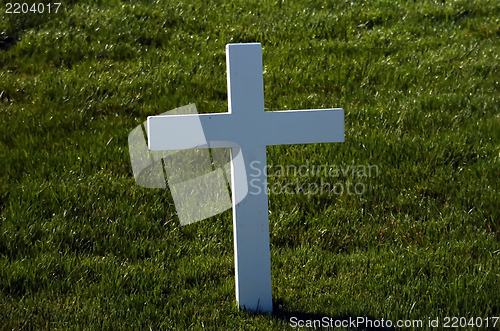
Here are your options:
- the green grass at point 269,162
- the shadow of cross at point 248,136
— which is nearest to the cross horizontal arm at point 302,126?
the shadow of cross at point 248,136

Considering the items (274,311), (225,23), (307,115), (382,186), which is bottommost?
(274,311)

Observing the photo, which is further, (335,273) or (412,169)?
(412,169)

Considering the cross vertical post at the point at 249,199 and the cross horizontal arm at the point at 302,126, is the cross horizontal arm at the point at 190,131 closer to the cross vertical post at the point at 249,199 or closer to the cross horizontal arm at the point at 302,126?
the cross vertical post at the point at 249,199

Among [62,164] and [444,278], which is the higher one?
[62,164]

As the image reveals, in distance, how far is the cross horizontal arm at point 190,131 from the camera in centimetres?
336

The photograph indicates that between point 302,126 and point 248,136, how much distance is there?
0.29 m

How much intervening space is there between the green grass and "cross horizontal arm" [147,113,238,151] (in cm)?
84

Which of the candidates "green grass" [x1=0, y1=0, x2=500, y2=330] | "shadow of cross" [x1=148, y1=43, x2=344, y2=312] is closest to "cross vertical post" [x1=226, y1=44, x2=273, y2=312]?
"shadow of cross" [x1=148, y1=43, x2=344, y2=312]

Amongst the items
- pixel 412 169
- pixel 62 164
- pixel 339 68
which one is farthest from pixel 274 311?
pixel 339 68

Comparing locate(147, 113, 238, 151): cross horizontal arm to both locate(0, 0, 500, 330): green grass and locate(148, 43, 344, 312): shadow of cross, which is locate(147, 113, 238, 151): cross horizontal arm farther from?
locate(0, 0, 500, 330): green grass

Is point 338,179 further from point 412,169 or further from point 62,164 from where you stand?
point 62,164

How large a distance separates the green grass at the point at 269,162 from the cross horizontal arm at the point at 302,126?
2.76ft

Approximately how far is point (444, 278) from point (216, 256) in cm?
133

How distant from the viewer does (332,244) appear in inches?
169
